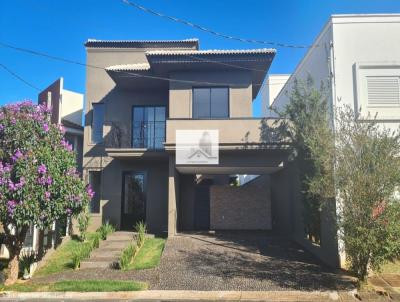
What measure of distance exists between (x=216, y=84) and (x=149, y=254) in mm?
7175

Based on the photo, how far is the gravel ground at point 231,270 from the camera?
30.3 ft

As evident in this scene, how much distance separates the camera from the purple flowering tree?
9.38 m

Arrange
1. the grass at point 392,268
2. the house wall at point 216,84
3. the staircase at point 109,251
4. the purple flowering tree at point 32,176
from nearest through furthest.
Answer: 1. the purple flowering tree at point 32,176
2. the grass at point 392,268
3. the staircase at point 109,251
4. the house wall at point 216,84

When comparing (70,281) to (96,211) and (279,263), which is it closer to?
(279,263)

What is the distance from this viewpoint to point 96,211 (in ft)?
54.5

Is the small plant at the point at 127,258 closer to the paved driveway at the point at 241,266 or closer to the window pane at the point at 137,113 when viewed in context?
the paved driveway at the point at 241,266

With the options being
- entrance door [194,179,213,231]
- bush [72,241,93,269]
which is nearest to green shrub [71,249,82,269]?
bush [72,241,93,269]

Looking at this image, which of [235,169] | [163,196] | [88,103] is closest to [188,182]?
[163,196]

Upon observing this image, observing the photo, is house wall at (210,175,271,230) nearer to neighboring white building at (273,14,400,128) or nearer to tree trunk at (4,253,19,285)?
neighboring white building at (273,14,400,128)

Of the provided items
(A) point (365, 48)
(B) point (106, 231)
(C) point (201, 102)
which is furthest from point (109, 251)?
(A) point (365, 48)

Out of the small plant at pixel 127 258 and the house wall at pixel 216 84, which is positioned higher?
the house wall at pixel 216 84

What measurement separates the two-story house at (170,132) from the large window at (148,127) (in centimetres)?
4

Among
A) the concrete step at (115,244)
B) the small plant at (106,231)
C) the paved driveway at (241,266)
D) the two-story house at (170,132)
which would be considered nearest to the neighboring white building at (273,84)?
the two-story house at (170,132)

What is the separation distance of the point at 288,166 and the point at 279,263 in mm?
4289
